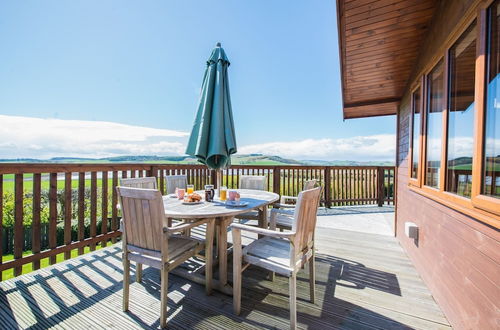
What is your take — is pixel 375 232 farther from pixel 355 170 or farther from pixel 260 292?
pixel 260 292

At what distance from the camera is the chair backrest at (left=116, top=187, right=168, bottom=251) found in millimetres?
1527

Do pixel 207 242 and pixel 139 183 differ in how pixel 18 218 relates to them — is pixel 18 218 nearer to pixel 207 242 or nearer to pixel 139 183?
pixel 139 183

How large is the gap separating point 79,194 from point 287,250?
2678 millimetres

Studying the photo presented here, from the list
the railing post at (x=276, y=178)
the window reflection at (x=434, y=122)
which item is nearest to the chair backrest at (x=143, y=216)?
the window reflection at (x=434, y=122)

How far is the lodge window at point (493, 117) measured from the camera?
1.20 m

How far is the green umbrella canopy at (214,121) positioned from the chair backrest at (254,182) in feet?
3.70

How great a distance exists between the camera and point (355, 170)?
20.0 feet

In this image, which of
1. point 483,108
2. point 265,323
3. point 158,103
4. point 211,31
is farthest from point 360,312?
point 158,103

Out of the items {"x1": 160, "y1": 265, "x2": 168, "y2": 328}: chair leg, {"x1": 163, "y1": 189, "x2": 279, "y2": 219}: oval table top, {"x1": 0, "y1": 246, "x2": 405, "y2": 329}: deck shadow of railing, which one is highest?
{"x1": 163, "y1": 189, "x2": 279, "y2": 219}: oval table top

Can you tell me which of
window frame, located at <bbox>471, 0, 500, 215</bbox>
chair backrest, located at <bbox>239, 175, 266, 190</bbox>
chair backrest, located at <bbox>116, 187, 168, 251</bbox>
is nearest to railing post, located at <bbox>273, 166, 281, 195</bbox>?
chair backrest, located at <bbox>239, 175, 266, 190</bbox>

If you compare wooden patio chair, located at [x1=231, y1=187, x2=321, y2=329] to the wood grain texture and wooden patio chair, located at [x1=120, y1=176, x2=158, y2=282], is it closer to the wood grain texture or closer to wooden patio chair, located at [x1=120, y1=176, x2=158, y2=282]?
the wood grain texture

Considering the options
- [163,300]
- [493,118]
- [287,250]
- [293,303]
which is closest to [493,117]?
[493,118]

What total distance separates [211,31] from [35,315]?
8.67 metres

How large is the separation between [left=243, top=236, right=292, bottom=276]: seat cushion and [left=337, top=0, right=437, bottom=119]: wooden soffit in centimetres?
250
